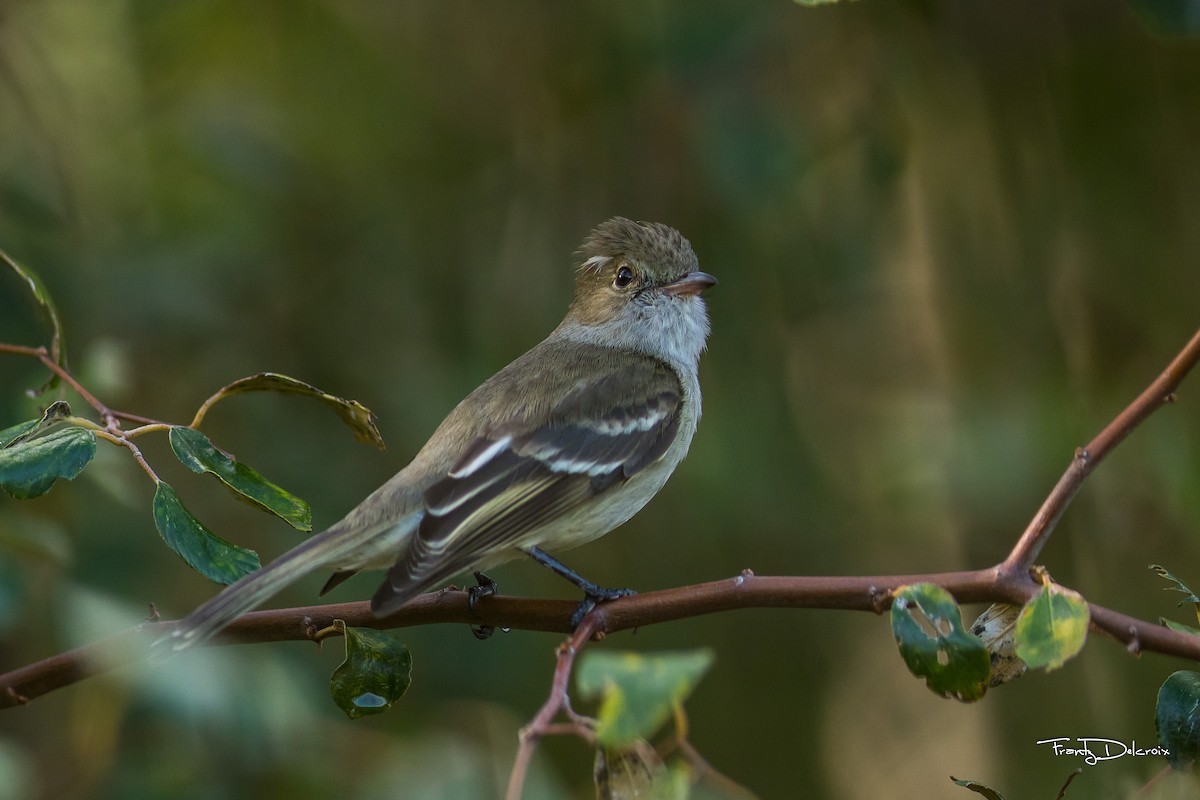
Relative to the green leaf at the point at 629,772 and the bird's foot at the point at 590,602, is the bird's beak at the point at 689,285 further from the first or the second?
the green leaf at the point at 629,772

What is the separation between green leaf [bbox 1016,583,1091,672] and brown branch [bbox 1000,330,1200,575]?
129 mm

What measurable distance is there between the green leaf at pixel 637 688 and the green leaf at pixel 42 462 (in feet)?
3.82

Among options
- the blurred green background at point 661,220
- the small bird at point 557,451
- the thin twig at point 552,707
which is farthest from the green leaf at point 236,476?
the blurred green background at point 661,220

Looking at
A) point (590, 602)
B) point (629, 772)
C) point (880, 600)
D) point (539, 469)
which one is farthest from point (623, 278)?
point (629, 772)

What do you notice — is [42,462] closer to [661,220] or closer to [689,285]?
[689,285]

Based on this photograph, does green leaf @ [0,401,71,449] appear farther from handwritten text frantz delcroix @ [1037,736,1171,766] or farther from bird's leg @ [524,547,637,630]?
handwritten text frantz delcroix @ [1037,736,1171,766]

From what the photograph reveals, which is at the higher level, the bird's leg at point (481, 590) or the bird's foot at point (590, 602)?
the bird's foot at point (590, 602)

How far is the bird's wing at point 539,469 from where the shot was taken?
10.0 ft

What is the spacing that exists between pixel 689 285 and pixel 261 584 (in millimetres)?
2362

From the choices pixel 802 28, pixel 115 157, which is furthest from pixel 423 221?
pixel 802 28

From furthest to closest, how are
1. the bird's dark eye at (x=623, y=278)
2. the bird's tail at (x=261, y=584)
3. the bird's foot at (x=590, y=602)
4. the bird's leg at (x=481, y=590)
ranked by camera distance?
1. the bird's dark eye at (x=623, y=278)
2. the bird's leg at (x=481, y=590)
3. the bird's foot at (x=590, y=602)
4. the bird's tail at (x=261, y=584)

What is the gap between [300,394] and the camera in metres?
2.66

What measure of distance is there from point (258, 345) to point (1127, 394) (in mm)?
3655

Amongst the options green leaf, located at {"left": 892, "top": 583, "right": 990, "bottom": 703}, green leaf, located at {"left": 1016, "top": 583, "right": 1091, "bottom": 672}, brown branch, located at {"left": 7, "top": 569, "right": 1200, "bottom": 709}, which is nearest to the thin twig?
brown branch, located at {"left": 7, "top": 569, "right": 1200, "bottom": 709}
